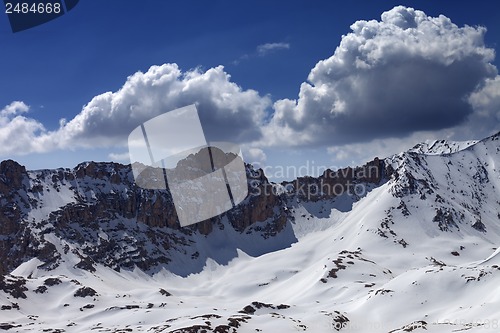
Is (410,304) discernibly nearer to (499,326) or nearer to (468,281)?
(468,281)

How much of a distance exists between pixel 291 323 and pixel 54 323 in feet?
320

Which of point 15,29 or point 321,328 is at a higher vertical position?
point 15,29

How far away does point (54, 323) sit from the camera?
618 feet

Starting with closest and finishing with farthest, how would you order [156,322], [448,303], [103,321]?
[448,303] < [156,322] < [103,321]

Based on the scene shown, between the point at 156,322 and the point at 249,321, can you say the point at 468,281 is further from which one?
the point at 156,322

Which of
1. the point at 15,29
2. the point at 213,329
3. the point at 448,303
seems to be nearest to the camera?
the point at 15,29

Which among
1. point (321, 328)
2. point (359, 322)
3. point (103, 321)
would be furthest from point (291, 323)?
point (103, 321)

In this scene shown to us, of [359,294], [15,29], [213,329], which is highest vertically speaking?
[15,29]

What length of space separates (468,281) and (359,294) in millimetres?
54670

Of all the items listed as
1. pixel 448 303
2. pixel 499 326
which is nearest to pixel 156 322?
pixel 448 303

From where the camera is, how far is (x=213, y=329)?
410ft

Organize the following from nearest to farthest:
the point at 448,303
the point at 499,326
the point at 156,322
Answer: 1. the point at 499,326
2. the point at 448,303
3. the point at 156,322

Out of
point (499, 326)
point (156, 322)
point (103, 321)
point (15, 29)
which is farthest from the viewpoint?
point (103, 321)

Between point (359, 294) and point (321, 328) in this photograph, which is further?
point (359, 294)
